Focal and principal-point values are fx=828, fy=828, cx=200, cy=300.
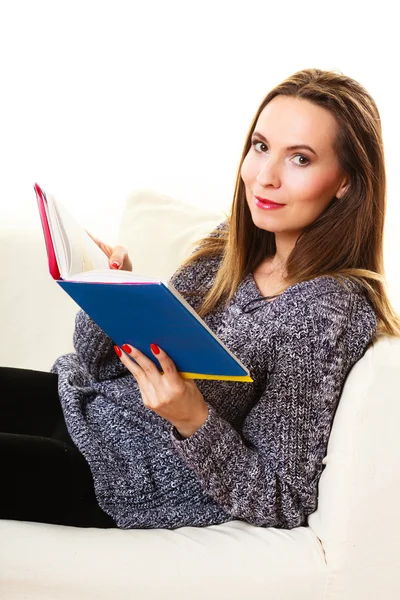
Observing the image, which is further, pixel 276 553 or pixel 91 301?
pixel 276 553

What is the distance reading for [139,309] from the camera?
1.00m

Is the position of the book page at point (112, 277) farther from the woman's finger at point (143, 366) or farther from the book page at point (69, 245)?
the woman's finger at point (143, 366)

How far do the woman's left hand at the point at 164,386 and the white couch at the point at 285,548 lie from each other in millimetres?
215

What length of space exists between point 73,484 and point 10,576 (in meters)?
0.15

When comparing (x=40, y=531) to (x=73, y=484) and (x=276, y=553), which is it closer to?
(x=73, y=484)

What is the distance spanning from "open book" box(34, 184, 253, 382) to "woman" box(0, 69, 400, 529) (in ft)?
0.15

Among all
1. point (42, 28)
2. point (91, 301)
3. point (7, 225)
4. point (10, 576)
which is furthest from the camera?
point (42, 28)

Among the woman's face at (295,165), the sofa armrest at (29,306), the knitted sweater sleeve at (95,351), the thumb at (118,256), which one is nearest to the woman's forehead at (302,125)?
the woman's face at (295,165)

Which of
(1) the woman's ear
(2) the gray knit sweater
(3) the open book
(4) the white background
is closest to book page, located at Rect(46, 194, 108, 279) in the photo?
(3) the open book

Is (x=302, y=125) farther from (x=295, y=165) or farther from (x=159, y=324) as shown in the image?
(x=159, y=324)

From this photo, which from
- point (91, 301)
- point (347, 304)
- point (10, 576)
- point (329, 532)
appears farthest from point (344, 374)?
point (10, 576)

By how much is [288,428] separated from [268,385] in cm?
7

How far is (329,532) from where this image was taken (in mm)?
1196

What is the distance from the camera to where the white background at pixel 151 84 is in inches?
84.6
